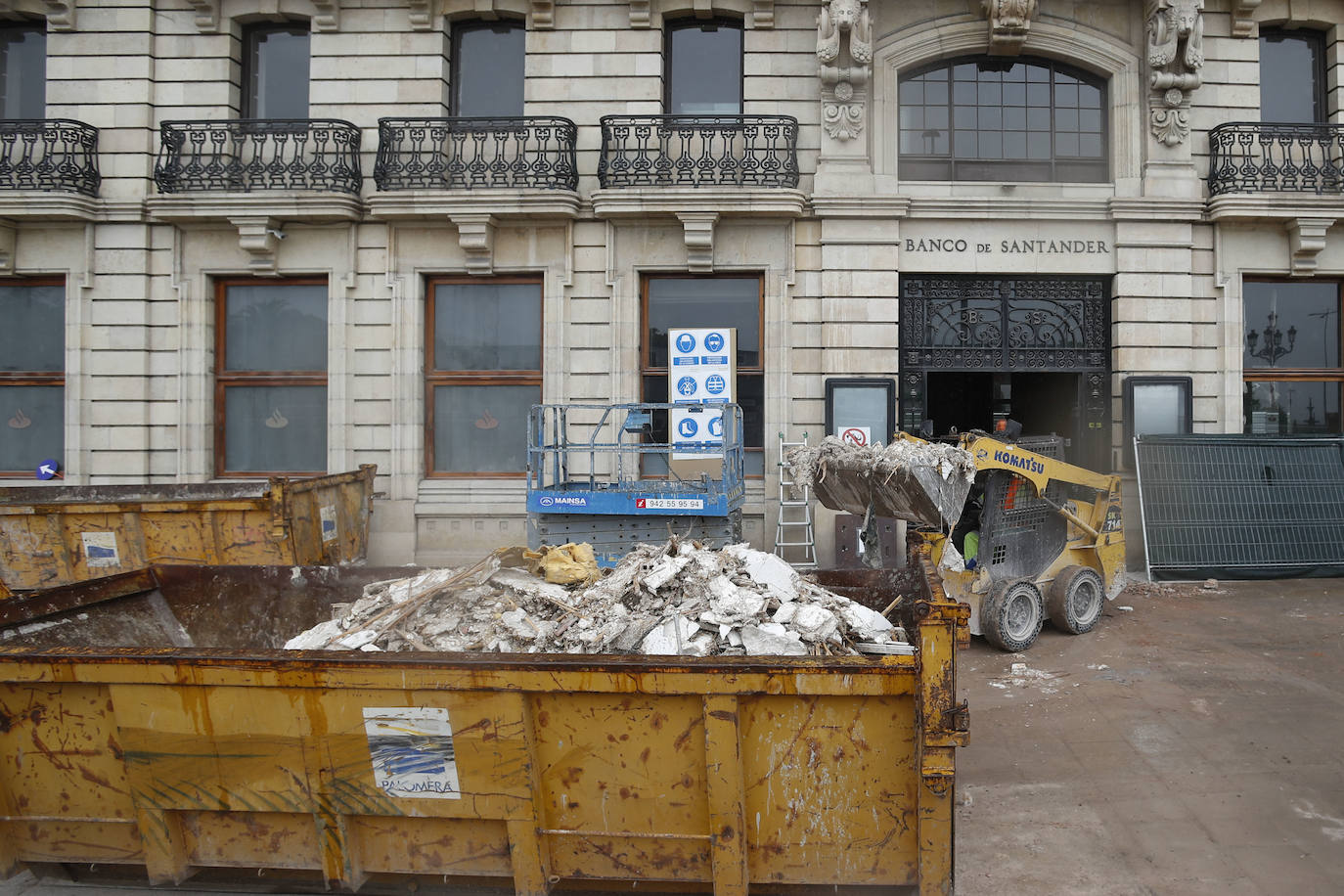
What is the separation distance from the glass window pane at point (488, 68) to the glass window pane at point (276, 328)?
389cm

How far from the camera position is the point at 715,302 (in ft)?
41.0

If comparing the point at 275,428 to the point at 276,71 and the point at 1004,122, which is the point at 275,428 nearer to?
the point at 276,71

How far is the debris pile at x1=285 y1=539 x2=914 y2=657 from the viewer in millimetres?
4016

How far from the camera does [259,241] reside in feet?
39.9

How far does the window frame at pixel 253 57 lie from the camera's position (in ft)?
42.7

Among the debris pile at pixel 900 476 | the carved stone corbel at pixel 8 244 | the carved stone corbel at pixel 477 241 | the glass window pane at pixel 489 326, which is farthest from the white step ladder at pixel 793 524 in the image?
the carved stone corbel at pixel 8 244

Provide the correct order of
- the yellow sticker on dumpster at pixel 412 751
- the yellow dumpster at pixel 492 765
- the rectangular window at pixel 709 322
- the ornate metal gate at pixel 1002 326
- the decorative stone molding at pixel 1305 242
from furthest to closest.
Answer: the rectangular window at pixel 709 322 → the ornate metal gate at pixel 1002 326 → the decorative stone molding at pixel 1305 242 → the yellow sticker on dumpster at pixel 412 751 → the yellow dumpster at pixel 492 765

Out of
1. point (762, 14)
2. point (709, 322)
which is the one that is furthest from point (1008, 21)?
point (709, 322)

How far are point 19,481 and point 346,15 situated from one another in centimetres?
909

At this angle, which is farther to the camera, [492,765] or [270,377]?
[270,377]

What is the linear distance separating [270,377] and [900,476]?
1028 centimetres

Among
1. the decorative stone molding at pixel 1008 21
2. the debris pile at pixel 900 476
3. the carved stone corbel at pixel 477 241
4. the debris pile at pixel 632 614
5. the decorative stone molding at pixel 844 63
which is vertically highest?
the decorative stone molding at pixel 1008 21

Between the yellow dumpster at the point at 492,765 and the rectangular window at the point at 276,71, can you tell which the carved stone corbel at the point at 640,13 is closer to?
the rectangular window at the point at 276,71

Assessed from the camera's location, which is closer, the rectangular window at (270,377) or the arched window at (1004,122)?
the arched window at (1004,122)
